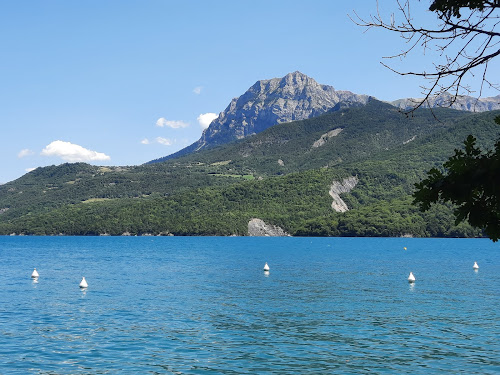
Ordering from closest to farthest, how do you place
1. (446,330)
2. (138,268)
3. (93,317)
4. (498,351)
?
(498,351) < (446,330) < (93,317) < (138,268)

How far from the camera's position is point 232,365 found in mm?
30016

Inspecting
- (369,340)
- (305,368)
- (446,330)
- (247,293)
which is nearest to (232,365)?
(305,368)

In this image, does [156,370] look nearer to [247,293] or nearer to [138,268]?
[247,293]

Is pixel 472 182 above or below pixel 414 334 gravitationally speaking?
above

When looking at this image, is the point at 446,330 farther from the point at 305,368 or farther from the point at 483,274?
the point at 483,274

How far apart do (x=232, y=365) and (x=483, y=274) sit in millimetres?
71614

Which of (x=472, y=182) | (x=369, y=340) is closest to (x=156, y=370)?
(x=369, y=340)

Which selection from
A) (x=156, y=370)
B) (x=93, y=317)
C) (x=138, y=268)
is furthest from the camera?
(x=138, y=268)

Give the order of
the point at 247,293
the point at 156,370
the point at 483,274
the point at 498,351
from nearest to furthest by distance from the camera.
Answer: the point at 156,370 < the point at 498,351 < the point at 247,293 < the point at 483,274

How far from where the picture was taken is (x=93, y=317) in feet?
147

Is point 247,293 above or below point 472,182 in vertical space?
below

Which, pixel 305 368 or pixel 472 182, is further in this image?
pixel 305 368

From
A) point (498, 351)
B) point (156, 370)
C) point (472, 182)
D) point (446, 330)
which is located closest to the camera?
point (472, 182)

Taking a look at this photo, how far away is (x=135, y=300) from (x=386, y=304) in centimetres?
2438
